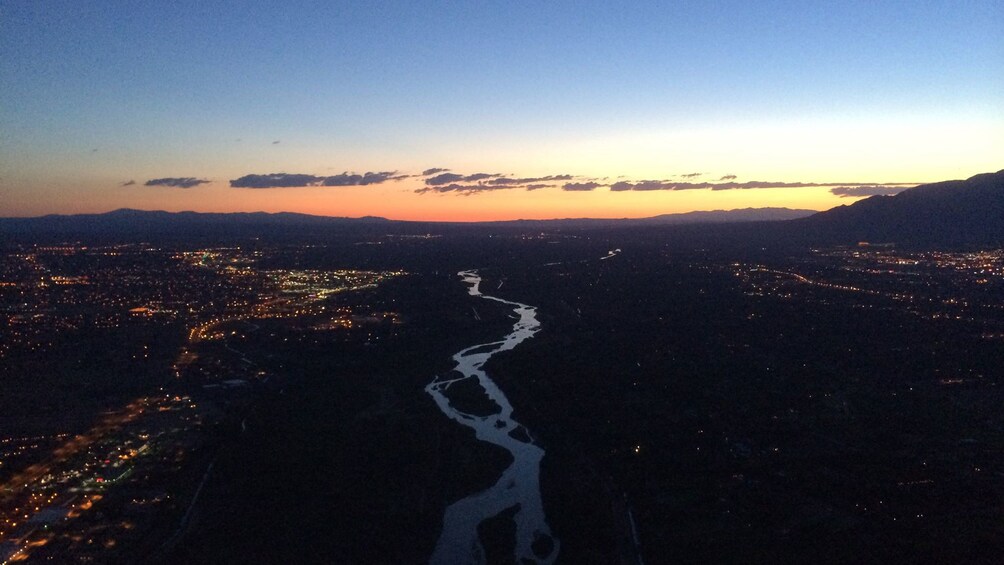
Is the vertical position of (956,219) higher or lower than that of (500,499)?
higher

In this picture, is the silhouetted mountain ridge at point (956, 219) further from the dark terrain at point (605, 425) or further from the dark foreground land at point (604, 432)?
the dark foreground land at point (604, 432)

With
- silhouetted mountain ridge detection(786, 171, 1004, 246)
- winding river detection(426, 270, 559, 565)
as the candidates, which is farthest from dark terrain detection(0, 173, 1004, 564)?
silhouetted mountain ridge detection(786, 171, 1004, 246)

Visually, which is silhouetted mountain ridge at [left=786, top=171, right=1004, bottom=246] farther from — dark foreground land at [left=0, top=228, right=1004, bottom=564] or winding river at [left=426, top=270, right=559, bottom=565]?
winding river at [left=426, top=270, right=559, bottom=565]

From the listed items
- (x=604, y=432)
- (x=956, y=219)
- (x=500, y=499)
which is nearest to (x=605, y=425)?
(x=604, y=432)

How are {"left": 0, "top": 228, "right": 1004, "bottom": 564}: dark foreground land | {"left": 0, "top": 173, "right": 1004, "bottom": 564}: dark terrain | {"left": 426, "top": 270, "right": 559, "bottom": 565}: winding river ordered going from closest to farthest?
{"left": 426, "top": 270, "right": 559, "bottom": 565}: winding river → {"left": 0, "top": 228, "right": 1004, "bottom": 564}: dark foreground land → {"left": 0, "top": 173, "right": 1004, "bottom": 564}: dark terrain

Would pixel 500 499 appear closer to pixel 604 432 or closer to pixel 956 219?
pixel 604 432

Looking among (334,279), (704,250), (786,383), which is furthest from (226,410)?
(704,250)
